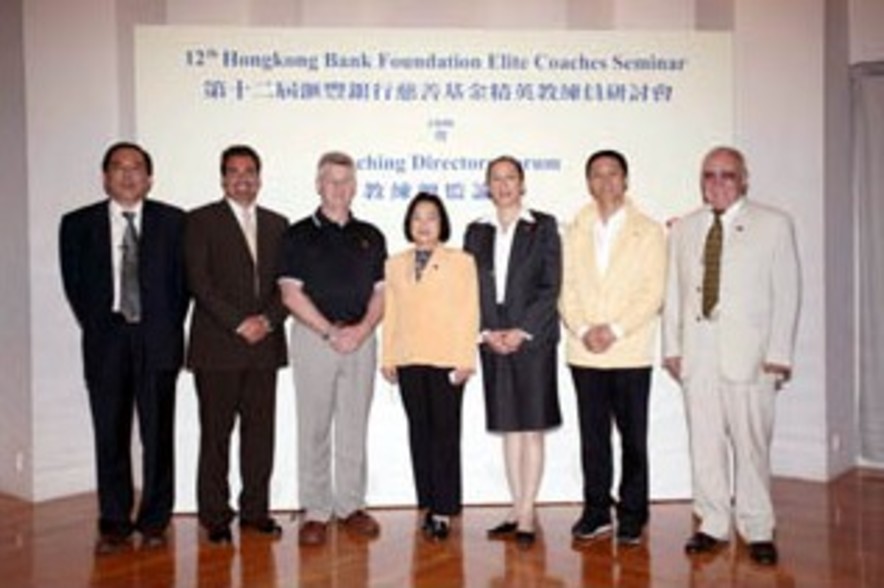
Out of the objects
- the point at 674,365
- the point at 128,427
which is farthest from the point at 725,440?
the point at 128,427

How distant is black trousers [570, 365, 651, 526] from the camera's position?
431 centimetres

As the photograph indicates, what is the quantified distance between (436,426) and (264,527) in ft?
3.09

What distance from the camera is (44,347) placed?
5328 millimetres

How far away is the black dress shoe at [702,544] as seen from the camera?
420 cm

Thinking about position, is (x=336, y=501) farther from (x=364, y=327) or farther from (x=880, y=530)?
(x=880, y=530)

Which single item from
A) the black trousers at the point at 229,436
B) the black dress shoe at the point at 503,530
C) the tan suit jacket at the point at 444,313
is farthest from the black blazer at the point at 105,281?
the black dress shoe at the point at 503,530

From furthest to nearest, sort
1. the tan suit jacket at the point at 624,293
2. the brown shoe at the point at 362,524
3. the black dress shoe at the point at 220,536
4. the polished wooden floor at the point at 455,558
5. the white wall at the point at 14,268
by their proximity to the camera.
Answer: the white wall at the point at 14,268 → the brown shoe at the point at 362,524 → the black dress shoe at the point at 220,536 → the tan suit jacket at the point at 624,293 → the polished wooden floor at the point at 455,558

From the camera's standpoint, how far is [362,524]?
4566 millimetres

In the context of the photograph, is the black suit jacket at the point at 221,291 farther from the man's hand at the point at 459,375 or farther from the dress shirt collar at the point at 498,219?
the dress shirt collar at the point at 498,219

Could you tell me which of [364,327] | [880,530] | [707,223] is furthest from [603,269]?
[880,530]

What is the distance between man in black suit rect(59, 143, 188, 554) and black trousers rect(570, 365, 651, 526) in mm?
1808

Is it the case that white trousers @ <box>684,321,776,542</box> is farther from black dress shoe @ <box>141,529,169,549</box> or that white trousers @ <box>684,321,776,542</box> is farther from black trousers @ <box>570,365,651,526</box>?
black dress shoe @ <box>141,529,169,549</box>

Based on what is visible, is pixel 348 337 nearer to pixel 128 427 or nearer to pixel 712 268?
pixel 128 427

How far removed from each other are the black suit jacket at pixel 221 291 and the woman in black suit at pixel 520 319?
3.25 feet
